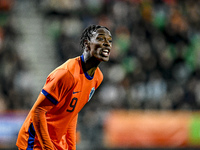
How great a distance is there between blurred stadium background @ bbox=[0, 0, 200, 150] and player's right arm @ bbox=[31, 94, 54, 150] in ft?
18.1

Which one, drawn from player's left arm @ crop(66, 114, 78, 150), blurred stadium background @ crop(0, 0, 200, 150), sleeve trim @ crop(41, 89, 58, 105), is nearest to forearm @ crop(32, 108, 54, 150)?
sleeve trim @ crop(41, 89, 58, 105)

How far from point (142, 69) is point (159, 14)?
2.50 metres

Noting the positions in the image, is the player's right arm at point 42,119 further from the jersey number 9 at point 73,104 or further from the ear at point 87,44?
the ear at point 87,44

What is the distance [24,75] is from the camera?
9.88 meters

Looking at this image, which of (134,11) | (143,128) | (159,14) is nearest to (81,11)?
(134,11)

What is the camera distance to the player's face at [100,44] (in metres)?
3.60

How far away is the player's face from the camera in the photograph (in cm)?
360

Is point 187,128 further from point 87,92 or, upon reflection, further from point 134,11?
point 87,92

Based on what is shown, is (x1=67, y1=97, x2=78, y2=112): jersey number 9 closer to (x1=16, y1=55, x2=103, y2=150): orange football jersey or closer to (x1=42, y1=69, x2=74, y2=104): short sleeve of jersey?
(x1=16, y1=55, x2=103, y2=150): orange football jersey

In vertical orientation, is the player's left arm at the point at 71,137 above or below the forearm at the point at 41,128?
below

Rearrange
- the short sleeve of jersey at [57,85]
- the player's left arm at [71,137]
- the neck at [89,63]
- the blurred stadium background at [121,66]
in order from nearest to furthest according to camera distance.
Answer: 1. the short sleeve of jersey at [57,85]
2. the neck at [89,63]
3. the player's left arm at [71,137]
4. the blurred stadium background at [121,66]

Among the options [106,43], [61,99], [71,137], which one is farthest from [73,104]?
[106,43]

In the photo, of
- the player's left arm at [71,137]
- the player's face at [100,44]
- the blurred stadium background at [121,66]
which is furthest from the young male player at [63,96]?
the blurred stadium background at [121,66]

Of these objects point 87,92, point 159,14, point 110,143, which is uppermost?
point 159,14
